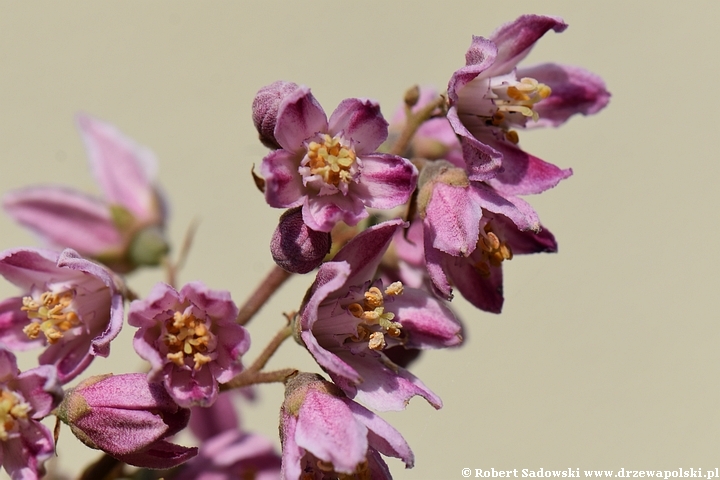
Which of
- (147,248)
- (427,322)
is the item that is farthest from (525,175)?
(147,248)

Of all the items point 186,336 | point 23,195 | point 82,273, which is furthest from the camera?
point 23,195

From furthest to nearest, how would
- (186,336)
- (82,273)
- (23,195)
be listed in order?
1. (23,195)
2. (82,273)
3. (186,336)

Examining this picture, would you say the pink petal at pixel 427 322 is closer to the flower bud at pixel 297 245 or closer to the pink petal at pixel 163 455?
the flower bud at pixel 297 245

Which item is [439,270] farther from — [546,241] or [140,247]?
[140,247]

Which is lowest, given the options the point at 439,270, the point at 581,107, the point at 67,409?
the point at 67,409

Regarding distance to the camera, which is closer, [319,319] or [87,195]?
[319,319]

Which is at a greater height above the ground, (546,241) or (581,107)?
(581,107)

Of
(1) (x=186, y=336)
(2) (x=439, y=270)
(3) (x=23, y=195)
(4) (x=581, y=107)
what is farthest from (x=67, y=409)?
(4) (x=581, y=107)
